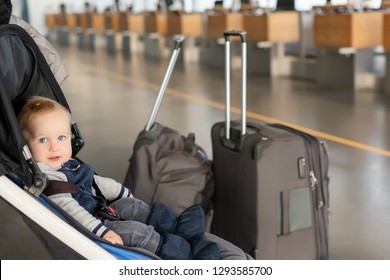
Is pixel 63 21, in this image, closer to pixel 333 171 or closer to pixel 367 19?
pixel 367 19

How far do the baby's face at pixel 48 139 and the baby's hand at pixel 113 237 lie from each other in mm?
272

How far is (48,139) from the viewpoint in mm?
1948

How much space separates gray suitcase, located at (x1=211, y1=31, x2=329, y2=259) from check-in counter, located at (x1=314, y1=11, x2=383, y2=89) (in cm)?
495

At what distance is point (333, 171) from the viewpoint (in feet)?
12.9

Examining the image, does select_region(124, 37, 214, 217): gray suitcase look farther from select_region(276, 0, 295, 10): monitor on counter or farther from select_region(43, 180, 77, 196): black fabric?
select_region(276, 0, 295, 10): monitor on counter

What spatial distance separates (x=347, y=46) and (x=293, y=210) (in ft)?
16.9

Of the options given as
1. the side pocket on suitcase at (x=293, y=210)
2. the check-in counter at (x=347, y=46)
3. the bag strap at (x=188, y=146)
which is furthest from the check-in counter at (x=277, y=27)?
the side pocket on suitcase at (x=293, y=210)

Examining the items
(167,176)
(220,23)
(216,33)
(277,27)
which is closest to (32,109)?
(167,176)

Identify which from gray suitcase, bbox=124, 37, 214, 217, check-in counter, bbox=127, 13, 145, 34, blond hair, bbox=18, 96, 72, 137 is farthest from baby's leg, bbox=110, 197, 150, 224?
check-in counter, bbox=127, 13, 145, 34

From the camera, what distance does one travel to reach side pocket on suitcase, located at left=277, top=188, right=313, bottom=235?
2438 mm

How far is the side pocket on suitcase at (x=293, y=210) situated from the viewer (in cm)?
244

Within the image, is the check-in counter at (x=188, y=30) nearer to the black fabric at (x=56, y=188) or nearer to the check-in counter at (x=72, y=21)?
the check-in counter at (x=72, y=21)

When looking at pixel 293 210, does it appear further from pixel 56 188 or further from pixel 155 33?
pixel 155 33

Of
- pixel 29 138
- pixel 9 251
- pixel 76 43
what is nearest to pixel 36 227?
pixel 29 138
